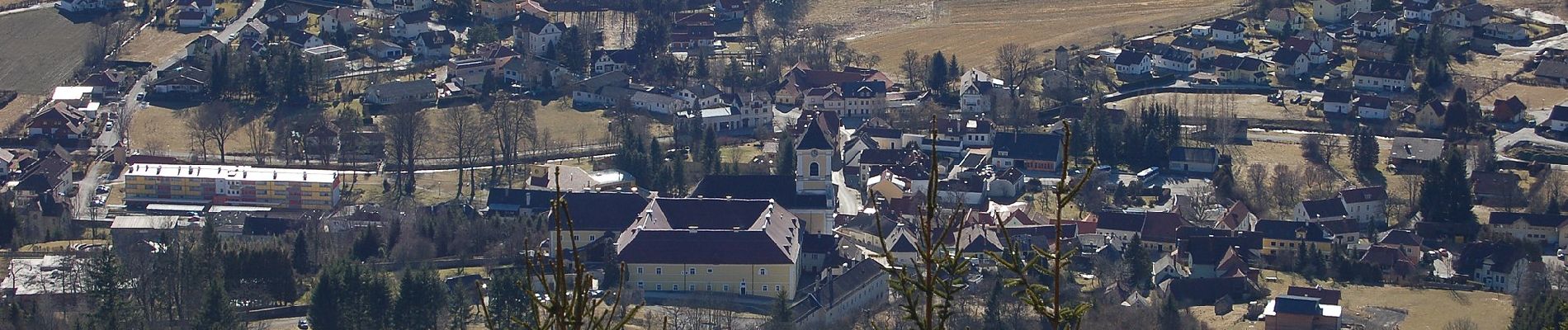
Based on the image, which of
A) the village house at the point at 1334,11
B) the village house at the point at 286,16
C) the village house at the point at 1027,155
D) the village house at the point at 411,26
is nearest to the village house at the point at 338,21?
the village house at the point at 286,16

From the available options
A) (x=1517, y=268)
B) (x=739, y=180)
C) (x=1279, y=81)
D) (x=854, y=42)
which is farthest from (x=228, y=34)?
(x=1517, y=268)

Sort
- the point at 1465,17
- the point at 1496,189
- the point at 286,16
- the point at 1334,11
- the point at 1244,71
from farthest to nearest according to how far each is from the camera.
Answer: the point at 1334,11 < the point at 286,16 < the point at 1465,17 < the point at 1244,71 < the point at 1496,189

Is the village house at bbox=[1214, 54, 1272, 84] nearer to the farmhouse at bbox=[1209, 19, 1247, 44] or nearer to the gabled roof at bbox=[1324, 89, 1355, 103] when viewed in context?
the gabled roof at bbox=[1324, 89, 1355, 103]

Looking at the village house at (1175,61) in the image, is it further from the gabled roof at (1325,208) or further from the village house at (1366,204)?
the gabled roof at (1325,208)

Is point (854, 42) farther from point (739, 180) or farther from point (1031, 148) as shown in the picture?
point (739, 180)

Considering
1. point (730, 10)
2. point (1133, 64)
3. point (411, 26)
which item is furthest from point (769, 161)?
point (730, 10)

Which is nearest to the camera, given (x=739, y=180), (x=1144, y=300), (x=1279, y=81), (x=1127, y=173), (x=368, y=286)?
(x=368, y=286)

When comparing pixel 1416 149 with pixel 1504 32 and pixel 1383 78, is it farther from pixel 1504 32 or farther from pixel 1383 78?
pixel 1504 32

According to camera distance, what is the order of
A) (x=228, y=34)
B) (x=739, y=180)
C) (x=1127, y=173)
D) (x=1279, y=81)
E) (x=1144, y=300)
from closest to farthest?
(x=1144, y=300) → (x=739, y=180) → (x=1127, y=173) → (x=1279, y=81) → (x=228, y=34)
